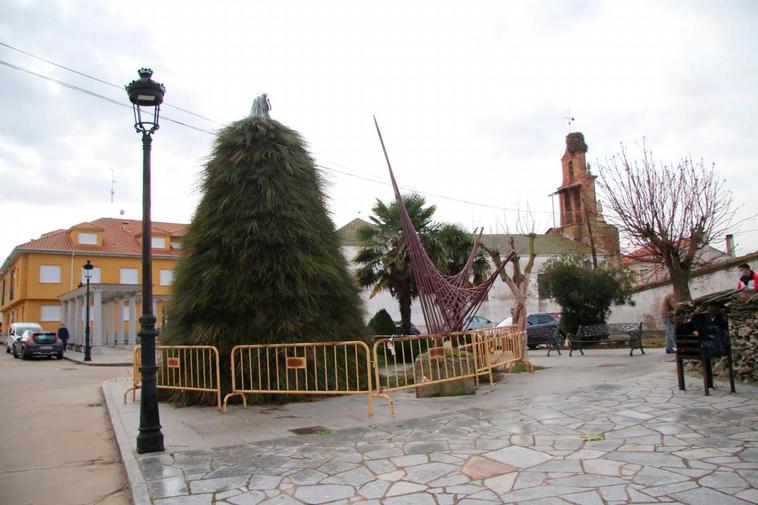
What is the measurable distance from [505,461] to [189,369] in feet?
19.8

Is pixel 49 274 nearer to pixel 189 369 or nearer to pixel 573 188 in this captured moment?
pixel 189 369

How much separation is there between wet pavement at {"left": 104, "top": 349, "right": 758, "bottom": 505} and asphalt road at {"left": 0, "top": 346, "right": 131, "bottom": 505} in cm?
27

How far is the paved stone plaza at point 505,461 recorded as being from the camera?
4.13 meters

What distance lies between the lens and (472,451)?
17.8 feet

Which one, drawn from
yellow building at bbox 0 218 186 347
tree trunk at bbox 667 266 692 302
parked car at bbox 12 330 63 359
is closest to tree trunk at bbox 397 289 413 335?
tree trunk at bbox 667 266 692 302

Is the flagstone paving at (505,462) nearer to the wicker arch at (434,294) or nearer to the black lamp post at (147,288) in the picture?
the black lamp post at (147,288)

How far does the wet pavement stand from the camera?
166 inches

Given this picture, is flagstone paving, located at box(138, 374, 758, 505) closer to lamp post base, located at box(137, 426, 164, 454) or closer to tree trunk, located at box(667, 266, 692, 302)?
lamp post base, located at box(137, 426, 164, 454)

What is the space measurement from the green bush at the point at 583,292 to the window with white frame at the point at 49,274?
3481cm

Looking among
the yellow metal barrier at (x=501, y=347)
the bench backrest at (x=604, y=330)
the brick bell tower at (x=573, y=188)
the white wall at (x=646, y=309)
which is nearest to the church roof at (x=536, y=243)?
the brick bell tower at (x=573, y=188)

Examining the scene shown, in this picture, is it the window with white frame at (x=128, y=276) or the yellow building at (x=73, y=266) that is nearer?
the yellow building at (x=73, y=266)

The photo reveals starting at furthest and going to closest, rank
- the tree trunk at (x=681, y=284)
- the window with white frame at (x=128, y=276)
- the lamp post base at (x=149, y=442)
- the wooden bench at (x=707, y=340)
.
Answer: the window with white frame at (x=128, y=276), the tree trunk at (x=681, y=284), the wooden bench at (x=707, y=340), the lamp post base at (x=149, y=442)

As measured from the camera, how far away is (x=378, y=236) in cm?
1983

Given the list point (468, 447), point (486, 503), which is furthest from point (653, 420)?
point (486, 503)
